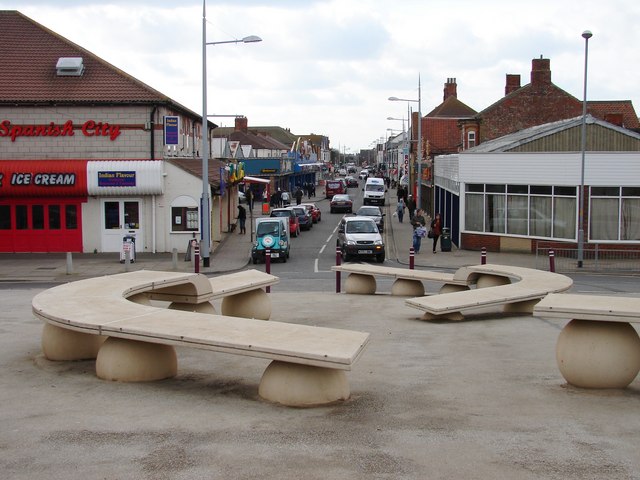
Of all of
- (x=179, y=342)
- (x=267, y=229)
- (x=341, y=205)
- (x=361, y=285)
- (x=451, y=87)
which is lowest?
(x=361, y=285)

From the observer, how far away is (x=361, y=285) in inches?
840

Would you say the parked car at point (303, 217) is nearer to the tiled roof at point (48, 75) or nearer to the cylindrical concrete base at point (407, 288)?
the tiled roof at point (48, 75)

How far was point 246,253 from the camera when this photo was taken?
3581 cm

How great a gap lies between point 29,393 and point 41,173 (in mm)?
25128

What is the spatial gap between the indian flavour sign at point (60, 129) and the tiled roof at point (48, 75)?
0.97 meters

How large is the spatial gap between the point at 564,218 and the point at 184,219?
1562cm

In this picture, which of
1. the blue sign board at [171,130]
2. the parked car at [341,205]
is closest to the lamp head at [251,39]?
the blue sign board at [171,130]

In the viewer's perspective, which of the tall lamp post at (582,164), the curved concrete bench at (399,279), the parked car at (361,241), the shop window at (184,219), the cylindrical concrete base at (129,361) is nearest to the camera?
the cylindrical concrete base at (129,361)

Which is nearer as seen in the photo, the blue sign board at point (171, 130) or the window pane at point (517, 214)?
the blue sign board at point (171, 130)

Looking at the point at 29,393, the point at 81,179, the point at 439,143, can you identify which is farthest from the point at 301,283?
the point at 439,143

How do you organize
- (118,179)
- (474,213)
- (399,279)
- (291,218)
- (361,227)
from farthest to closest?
(291,218) → (474,213) → (361,227) → (118,179) → (399,279)

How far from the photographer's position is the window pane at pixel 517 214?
34.2 metres

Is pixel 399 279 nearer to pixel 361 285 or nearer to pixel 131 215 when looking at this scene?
pixel 361 285

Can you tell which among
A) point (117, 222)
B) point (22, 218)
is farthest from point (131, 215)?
point (22, 218)
